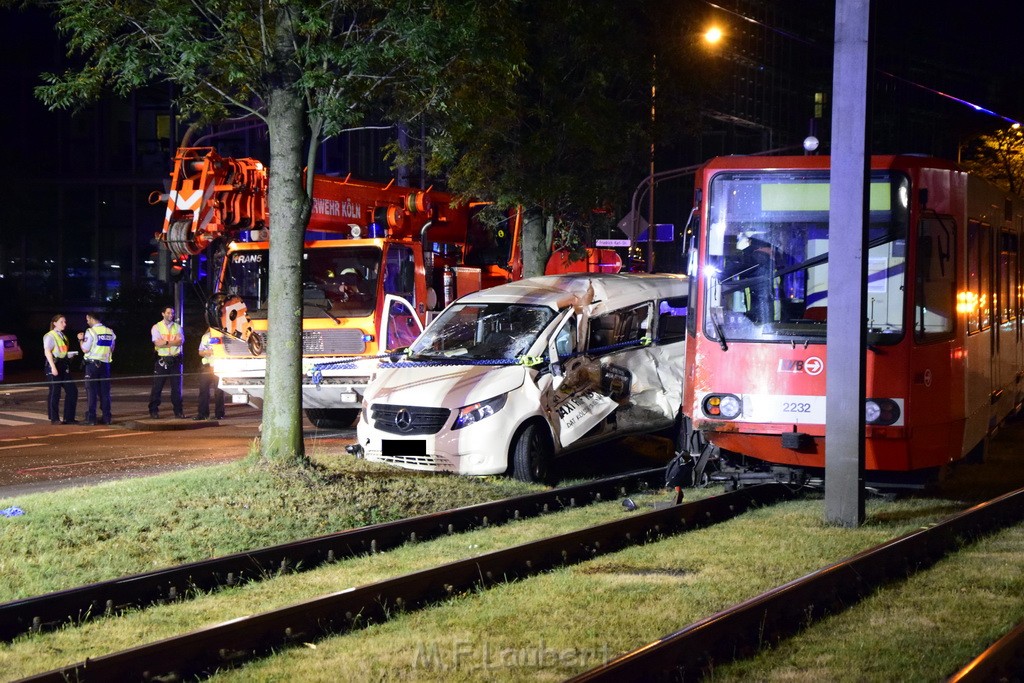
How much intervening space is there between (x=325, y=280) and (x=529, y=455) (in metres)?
5.83

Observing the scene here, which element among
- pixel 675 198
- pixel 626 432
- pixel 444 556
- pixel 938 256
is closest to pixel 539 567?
pixel 444 556

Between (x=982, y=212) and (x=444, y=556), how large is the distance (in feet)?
21.0

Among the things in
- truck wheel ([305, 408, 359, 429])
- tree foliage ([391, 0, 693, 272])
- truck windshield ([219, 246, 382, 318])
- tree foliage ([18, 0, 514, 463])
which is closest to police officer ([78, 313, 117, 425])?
truck wheel ([305, 408, 359, 429])

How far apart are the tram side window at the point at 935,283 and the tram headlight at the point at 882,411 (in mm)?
607

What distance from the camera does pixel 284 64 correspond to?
12.8 m

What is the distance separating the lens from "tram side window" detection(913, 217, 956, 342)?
11.3 m

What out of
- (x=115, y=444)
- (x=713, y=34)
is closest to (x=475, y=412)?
(x=115, y=444)

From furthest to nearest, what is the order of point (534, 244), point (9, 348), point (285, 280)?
point (9, 348)
point (534, 244)
point (285, 280)

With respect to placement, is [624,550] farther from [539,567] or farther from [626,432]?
[626,432]

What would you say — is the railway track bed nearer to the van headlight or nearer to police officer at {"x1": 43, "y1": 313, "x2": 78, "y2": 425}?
the van headlight

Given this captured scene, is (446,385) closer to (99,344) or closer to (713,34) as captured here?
(99,344)

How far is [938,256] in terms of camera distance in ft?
37.5

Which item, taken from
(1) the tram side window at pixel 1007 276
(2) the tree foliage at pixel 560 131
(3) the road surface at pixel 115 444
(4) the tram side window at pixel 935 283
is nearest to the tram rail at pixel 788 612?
(4) the tram side window at pixel 935 283

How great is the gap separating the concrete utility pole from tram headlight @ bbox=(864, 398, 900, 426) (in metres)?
0.58
